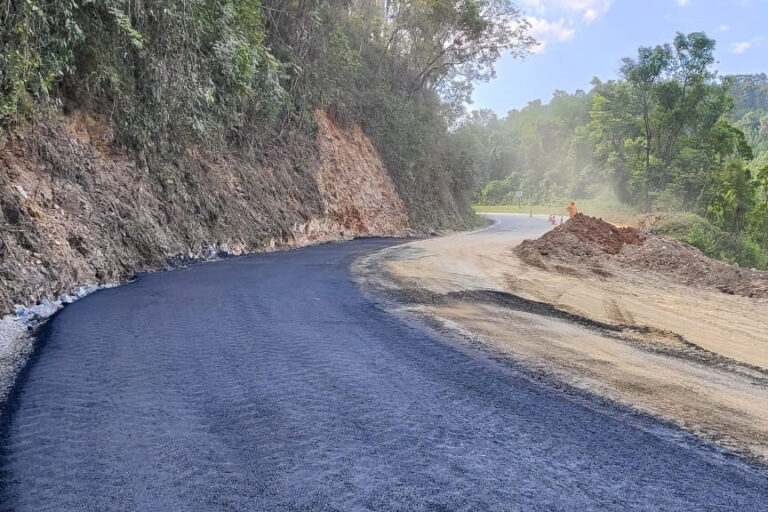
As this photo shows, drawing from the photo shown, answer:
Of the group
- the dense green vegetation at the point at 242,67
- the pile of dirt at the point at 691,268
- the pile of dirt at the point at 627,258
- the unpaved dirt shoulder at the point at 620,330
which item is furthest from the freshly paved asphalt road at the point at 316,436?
the pile of dirt at the point at 691,268

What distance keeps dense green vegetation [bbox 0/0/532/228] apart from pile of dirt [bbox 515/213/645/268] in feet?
27.8

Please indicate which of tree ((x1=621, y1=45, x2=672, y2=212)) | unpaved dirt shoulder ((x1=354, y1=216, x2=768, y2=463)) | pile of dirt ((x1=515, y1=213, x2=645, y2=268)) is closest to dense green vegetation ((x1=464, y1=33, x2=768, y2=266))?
tree ((x1=621, y1=45, x2=672, y2=212))

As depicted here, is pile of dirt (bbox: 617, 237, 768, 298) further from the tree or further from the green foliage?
the tree

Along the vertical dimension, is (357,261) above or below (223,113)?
below

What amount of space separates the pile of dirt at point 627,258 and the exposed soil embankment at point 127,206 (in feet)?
23.3

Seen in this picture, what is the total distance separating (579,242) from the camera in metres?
14.0

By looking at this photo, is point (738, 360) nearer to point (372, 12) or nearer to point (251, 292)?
point (251, 292)

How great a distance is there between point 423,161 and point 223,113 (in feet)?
54.1

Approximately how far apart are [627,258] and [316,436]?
40.5 feet

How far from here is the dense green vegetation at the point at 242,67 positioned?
26.8 ft

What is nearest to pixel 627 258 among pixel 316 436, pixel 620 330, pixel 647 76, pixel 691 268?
pixel 691 268

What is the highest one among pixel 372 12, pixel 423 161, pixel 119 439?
pixel 372 12

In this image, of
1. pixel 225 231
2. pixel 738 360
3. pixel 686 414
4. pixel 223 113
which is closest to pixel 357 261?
pixel 225 231

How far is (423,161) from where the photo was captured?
28.6 metres
